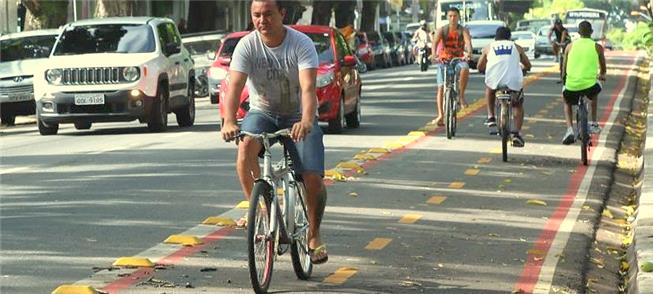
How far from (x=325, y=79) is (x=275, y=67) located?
12.4 m

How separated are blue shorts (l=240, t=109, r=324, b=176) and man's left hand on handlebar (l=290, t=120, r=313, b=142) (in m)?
0.25

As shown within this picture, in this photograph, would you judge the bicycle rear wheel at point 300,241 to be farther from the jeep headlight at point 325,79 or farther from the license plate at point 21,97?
the license plate at point 21,97

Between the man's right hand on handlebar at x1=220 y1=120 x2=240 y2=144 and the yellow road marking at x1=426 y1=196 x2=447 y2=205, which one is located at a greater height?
the man's right hand on handlebar at x1=220 y1=120 x2=240 y2=144

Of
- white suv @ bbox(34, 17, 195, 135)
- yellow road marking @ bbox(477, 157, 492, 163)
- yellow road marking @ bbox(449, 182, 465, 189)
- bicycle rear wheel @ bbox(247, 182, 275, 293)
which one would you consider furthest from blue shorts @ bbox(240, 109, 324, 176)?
white suv @ bbox(34, 17, 195, 135)

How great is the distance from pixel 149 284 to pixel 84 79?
47.0ft

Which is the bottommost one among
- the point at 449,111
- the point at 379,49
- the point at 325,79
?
the point at 379,49

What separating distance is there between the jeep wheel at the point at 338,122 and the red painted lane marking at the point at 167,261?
33.1 ft

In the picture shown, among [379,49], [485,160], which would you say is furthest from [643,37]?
[485,160]

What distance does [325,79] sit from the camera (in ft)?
70.6

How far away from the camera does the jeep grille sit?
76.3 ft

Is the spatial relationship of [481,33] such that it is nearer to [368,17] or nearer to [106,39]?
[106,39]

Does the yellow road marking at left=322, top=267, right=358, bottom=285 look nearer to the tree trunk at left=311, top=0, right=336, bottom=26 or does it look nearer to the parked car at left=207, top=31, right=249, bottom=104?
the parked car at left=207, top=31, right=249, bottom=104

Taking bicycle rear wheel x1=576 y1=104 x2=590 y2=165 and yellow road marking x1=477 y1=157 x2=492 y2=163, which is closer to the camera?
bicycle rear wheel x1=576 y1=104 x2=590 y2=165

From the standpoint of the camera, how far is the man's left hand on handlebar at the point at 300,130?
28.6 ft
